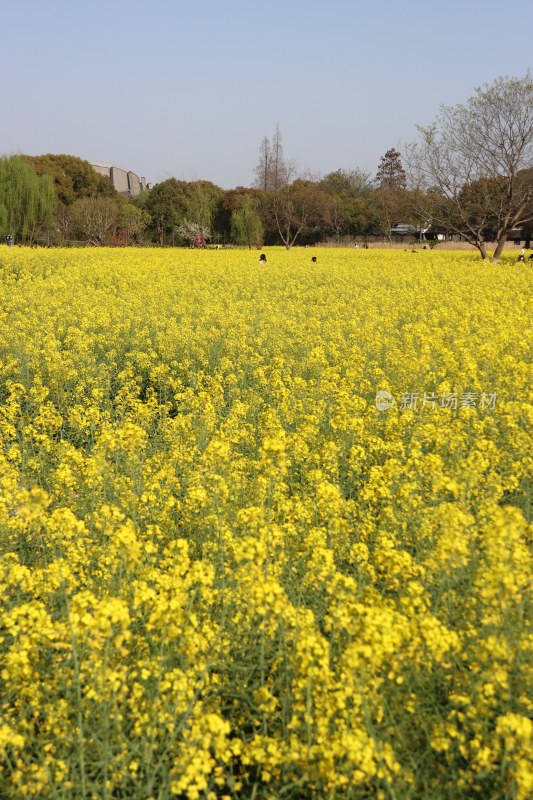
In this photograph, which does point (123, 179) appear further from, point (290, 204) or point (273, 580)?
point (273, 580)

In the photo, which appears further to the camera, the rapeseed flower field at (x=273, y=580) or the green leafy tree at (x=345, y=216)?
the green leafy tree at (x=345, y=216)

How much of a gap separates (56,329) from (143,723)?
32.5 feet

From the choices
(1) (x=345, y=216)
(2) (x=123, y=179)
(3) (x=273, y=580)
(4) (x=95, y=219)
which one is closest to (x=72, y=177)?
(4) (x=95, y=219)

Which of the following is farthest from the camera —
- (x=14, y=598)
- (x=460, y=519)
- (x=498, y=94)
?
(x=498, y=94)

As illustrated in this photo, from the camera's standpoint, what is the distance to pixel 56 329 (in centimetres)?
1172

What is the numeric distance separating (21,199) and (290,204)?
22.7 meters

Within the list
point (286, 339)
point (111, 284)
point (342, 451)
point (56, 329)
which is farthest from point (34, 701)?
point (111, 284)

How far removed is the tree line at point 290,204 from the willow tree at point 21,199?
8 centimetres

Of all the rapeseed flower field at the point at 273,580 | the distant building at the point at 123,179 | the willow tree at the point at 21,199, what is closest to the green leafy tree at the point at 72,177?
the willow tree at the point at 21,199

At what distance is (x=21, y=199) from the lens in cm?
4812

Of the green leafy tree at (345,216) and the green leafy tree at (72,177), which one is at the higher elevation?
the green leafy tree at (72,177)

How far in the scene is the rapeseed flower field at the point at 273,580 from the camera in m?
2.59

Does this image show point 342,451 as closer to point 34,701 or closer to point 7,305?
point 34,701

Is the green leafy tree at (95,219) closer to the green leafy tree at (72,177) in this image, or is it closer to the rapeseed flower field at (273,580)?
the green leafy tree at (72,177)
